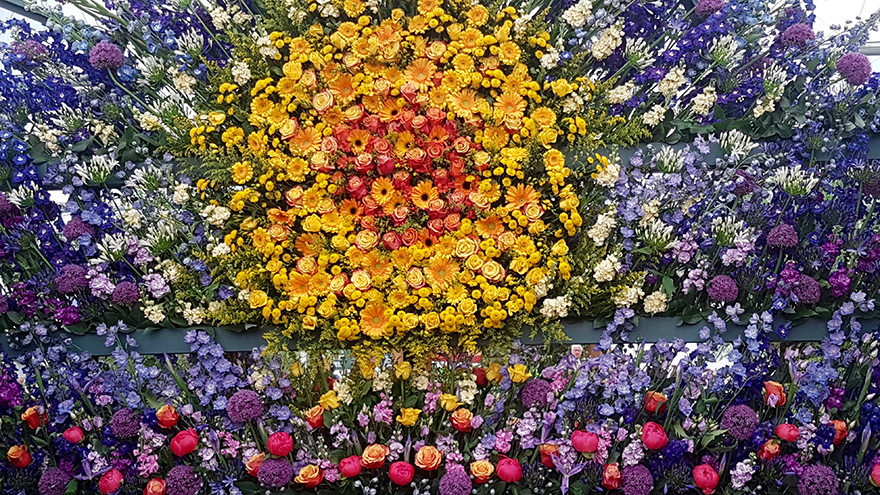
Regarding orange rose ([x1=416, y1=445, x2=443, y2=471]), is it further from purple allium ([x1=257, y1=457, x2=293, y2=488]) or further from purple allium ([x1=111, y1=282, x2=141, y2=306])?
purple allium ([x1=111, y1=282, x2=141, y2=306])

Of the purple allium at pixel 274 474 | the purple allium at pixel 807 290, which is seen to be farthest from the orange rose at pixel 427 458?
the purple allium at pixel 807 290

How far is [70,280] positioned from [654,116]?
243cm

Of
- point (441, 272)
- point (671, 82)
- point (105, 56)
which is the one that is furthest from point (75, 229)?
point (671, 82)

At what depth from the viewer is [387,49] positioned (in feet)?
8.31

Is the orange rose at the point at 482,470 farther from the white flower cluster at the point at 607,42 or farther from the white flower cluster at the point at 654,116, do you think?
the white flower cluster at the point at 607,42

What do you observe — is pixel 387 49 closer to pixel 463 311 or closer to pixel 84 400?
pixel 463 311

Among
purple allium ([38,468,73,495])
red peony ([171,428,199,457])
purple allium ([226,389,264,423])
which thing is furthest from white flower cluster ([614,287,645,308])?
purple allium ([38,468,73,495])

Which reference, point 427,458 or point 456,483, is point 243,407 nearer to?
point 427,458

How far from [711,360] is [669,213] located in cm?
59

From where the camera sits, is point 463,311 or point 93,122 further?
point 93,122

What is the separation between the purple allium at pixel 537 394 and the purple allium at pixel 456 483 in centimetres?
36

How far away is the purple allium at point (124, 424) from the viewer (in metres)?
2.42

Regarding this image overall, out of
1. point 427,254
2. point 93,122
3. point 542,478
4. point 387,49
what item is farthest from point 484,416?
point 93,122

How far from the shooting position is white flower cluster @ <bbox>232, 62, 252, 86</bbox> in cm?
256
